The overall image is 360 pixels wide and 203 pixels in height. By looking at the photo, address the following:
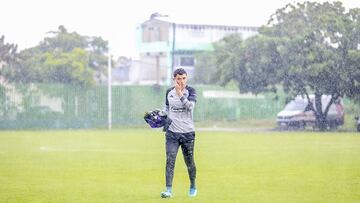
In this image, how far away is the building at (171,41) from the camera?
67.3 meters

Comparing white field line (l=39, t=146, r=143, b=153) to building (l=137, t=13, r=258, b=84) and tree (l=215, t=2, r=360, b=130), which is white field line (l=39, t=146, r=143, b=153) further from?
building (l=137, t=13, r=258, b=84)

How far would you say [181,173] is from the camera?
17.1 metres

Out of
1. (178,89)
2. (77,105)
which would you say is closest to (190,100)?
(178,89)

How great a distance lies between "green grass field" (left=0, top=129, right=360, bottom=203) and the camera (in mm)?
12633

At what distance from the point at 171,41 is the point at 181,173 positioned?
172ft

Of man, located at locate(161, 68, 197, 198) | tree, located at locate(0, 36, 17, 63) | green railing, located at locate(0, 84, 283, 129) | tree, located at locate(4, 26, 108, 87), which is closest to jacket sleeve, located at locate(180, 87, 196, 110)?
man, located at locate(161, 68, 197, 198)

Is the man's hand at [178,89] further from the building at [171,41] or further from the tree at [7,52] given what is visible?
the building at [171,41]

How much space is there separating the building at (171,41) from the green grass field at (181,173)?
4014 centimetres

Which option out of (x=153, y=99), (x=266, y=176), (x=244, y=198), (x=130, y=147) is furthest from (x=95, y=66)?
(x=244, y=198)

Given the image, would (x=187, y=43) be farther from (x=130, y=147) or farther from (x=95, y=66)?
(x=130, y=147)

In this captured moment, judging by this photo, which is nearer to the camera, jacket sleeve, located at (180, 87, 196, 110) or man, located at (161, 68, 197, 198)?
jacket sleeve, located at (180, 87, 196, 110)

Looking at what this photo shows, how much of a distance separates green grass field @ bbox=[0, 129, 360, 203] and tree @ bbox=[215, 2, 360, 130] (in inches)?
571

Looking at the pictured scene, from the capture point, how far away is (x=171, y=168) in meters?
12.3

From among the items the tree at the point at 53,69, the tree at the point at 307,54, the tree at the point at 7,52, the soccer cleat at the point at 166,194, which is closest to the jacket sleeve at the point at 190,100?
the soccer cleat at the point at 166,194
